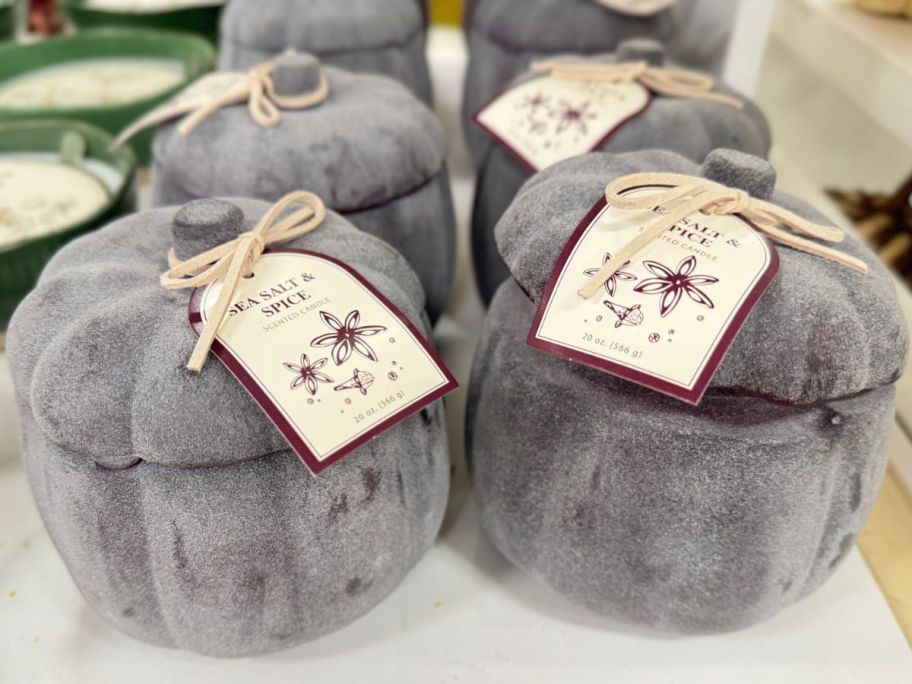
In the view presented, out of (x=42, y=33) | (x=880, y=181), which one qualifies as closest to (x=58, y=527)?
(x=880, y=181)

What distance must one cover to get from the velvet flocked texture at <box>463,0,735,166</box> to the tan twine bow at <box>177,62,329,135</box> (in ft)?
1.07

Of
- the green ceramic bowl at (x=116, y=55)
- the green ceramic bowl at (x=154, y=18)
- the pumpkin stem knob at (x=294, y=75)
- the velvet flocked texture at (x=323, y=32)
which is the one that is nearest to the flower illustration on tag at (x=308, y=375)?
the pumpkin stem knob at (x=294, y=75)

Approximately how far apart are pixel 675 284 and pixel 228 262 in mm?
356

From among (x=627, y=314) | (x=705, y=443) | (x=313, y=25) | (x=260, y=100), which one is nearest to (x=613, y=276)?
(x=627, y=314)

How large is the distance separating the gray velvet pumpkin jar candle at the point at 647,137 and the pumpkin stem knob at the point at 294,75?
21 centimetres

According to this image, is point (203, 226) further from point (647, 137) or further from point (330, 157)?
point (647, 137)

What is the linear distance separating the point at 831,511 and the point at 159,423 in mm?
551

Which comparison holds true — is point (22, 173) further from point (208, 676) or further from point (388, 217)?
point (208, 676)

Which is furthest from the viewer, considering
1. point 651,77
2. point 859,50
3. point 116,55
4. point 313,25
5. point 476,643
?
point 116,55

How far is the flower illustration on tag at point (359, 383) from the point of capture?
602 mm

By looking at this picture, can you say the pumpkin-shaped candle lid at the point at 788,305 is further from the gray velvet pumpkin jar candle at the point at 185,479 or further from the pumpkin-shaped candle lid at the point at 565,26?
the pumpkin-shaped candle lid at the point at 565,26

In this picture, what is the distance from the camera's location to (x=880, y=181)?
5.10ft

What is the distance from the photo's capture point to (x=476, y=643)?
78 centimetres

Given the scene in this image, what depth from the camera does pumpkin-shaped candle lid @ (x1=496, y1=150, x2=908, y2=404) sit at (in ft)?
1.89
